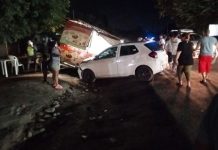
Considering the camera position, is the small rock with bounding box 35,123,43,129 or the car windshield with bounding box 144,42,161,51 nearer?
the small rock with bounding box 35,123,43,129

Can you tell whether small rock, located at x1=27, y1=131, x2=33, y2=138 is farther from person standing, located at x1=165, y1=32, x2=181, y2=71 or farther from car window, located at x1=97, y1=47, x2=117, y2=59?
person standing, located at x1=165, y1=32, x2=181, y2=71

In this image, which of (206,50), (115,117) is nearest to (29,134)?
(115,117)

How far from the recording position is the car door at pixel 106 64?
16.2 meters

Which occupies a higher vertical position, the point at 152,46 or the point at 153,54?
the point at 152,46

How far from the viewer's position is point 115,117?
10.2 m

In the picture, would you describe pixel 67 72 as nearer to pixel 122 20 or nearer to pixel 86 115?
pixel 86 115

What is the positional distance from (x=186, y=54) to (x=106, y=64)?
14.4 ft

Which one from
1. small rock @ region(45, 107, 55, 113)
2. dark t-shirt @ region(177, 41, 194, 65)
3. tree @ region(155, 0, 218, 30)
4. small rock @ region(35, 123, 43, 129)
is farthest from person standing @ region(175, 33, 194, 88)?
tree @ region(155, 0, 218, 30)

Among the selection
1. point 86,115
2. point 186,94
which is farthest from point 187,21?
point 86,115

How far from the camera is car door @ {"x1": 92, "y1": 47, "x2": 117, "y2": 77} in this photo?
16.2m

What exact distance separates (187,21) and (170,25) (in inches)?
549

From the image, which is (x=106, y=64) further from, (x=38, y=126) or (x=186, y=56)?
(x=38, y=126)

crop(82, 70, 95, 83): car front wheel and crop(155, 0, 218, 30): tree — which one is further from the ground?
crop(155, 0, 218, 30): tree

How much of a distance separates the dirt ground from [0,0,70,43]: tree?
4316mm
